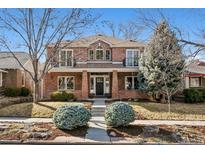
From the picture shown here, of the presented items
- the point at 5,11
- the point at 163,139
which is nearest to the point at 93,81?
the point at 5,11

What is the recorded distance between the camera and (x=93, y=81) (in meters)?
17.5

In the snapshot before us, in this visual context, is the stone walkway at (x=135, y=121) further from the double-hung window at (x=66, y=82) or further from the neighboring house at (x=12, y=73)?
the neighboring house at (x=12, y=73)

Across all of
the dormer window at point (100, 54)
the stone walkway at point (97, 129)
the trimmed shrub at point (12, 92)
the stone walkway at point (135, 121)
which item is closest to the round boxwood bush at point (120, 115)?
the stone walkway at point (97, 129)

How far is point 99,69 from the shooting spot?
16.9 meters

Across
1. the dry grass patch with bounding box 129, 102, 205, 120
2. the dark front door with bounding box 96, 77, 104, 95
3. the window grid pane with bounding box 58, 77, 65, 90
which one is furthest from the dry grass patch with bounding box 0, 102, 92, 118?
the dark front door with bounding box 96, 77, 104, 95

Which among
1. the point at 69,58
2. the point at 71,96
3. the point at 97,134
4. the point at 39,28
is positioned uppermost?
the point at 39,28

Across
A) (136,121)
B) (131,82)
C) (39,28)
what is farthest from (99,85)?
(136,121)

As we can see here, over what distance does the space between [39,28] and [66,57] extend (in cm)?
335

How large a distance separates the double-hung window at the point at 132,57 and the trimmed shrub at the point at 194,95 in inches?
134

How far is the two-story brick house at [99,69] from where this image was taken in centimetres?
1684

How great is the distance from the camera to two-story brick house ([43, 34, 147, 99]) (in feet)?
55.3

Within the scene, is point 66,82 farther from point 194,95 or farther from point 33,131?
point 33,131
